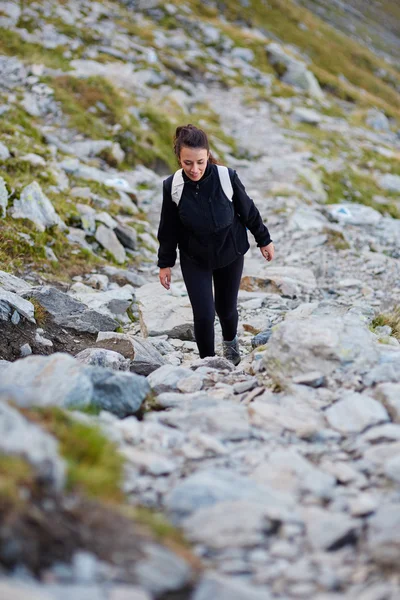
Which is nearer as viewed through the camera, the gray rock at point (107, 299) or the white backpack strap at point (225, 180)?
the white backpack strap at point (225, 180)

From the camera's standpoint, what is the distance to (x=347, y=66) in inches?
1859

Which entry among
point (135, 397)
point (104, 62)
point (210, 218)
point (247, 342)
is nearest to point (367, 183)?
point (104, 62)

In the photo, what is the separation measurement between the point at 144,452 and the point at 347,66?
50079 millimetres

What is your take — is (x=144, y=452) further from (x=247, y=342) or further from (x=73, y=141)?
(x=73, y=141)

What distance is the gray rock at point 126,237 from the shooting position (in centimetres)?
1090

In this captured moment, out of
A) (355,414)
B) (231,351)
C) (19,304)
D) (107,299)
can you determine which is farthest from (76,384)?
(107,299)

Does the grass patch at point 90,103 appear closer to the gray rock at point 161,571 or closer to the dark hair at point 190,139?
the dark hair at point 190,139

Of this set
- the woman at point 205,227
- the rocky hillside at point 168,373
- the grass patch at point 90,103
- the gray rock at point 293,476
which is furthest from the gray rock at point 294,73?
the gray rock at point 293,476

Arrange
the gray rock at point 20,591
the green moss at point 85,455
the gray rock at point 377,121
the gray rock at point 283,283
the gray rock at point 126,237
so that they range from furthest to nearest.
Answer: the gray rock at point 377,121, the gray rock at point 126,237, the gray rock at point 283,283, the green moss at point 85,455, the gray rock at point 20,591

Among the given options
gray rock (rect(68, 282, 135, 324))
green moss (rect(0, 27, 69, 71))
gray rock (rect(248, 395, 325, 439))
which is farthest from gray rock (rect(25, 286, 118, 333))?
green moss (rect(0, 27, 69, 71))

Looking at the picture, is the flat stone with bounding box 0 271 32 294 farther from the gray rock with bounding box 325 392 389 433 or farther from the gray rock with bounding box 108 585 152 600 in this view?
the gray rock with bounding box 108 585 152 600

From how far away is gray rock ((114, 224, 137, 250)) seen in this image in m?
10.9

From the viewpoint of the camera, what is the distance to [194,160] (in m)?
5.05

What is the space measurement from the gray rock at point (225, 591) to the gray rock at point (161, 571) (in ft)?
0.24
